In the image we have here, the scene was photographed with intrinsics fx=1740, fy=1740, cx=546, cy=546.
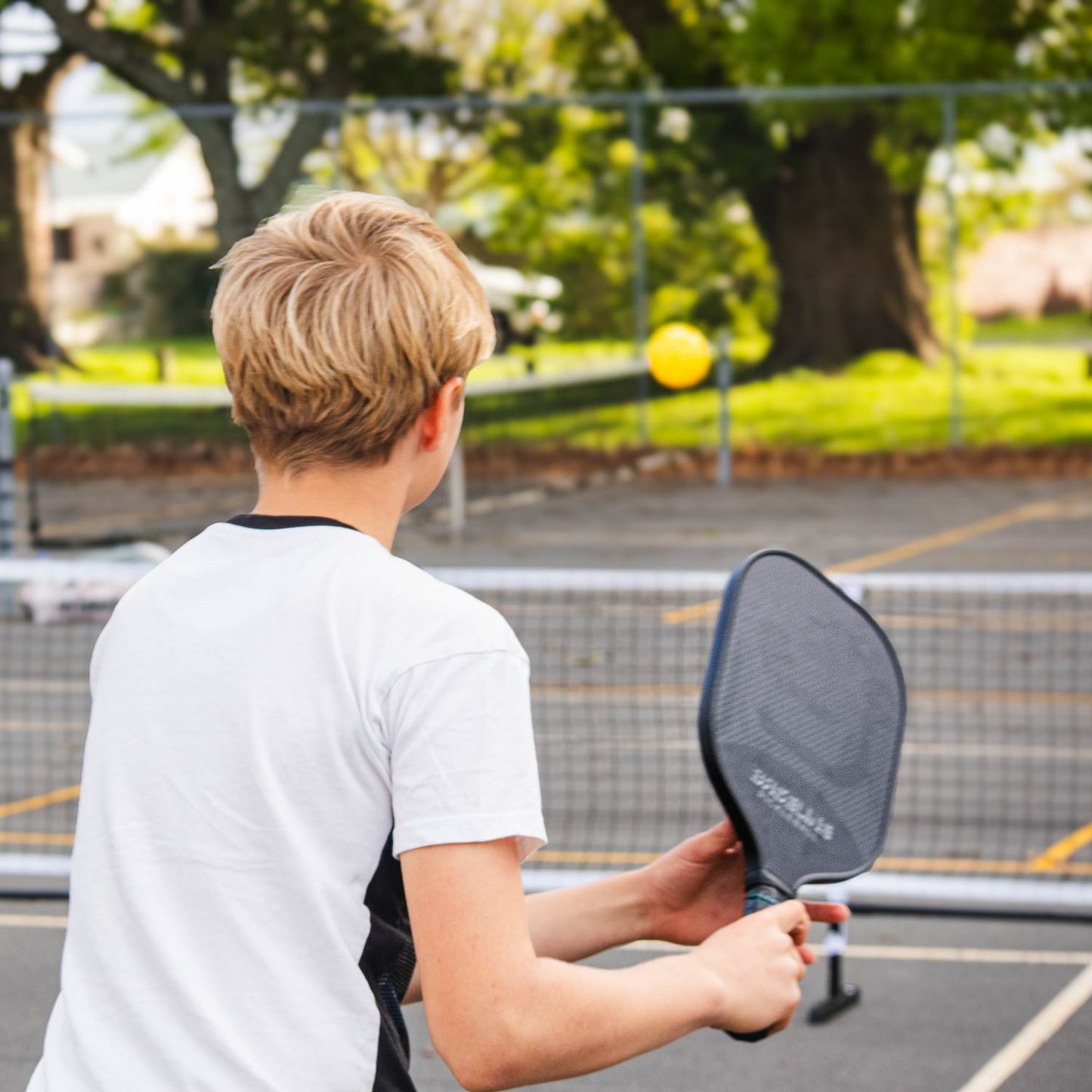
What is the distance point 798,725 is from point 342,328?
578 millimetres

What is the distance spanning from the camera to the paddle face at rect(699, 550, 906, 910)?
1535 millimetres

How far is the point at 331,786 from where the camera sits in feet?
4.58

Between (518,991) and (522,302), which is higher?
(518,991)

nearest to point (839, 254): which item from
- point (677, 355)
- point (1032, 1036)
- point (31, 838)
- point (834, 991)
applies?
point (677, 355)

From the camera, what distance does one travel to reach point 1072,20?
Result: 19.8m

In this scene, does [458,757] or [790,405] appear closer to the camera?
[458,757]

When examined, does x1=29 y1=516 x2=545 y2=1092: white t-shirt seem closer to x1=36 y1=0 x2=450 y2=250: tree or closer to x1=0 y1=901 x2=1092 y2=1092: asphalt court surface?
x1=0 y1=901 x2=1092 y2=1092: asphalt court surface

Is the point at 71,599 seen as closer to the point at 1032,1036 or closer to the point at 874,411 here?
the point at 1032,1036

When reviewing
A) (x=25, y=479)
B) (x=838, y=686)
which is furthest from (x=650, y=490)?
(x=838, y=686)

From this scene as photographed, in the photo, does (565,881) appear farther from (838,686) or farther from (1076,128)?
(1076,128)

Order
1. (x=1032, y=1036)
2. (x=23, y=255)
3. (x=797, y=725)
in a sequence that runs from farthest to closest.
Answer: (x=23, y=255), (x=1032, y=1036), (x=797, y=725)

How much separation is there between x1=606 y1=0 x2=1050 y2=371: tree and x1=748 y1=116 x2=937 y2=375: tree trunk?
0.06 ft

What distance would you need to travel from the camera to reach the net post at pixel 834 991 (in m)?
4.49

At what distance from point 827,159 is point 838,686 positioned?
19.9 meters
